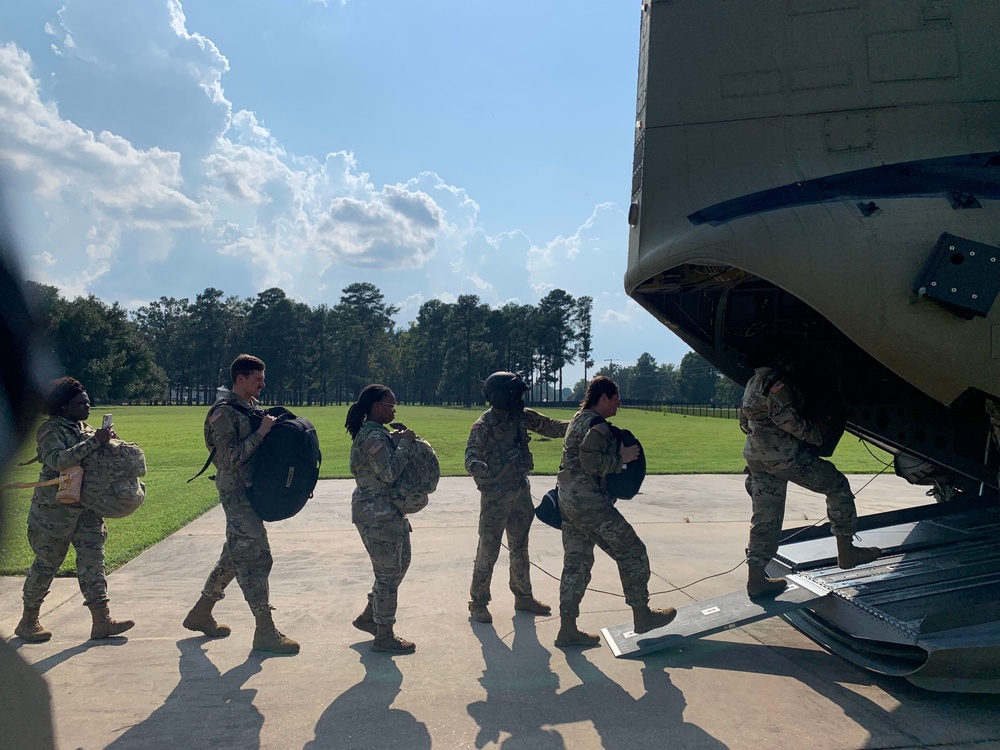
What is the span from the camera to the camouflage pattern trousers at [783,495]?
14.9ft

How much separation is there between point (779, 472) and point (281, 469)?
3445 millimetres

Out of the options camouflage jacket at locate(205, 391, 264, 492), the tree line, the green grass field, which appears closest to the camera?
camouflage jacket at locate(205, 391, 264, 492)

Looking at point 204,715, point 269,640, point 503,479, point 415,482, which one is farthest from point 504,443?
point 204,715

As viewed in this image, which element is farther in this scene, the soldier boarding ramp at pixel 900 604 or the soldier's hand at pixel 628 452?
the soldier's hand at pixel 628 452

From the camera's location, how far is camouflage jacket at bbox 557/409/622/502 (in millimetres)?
4508

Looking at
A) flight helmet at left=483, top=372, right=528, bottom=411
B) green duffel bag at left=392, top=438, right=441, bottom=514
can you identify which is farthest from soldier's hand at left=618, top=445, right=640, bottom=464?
green duffel bag at left=392, top=438, right=441, bottom=514

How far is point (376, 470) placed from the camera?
4.52 metres

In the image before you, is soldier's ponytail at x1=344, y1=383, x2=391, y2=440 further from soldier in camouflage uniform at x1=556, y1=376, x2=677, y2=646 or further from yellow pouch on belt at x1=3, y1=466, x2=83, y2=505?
yellow pouch on belt at x1=3, y1=466, x2=83, y2=505

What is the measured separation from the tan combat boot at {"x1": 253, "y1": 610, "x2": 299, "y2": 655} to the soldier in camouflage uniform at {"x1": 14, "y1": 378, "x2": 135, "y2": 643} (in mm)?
1172

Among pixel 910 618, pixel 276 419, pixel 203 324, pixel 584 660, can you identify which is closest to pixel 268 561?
pixel 276 419

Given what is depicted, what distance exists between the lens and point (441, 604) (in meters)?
5.73

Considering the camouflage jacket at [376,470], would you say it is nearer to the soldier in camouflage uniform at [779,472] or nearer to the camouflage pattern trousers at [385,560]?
the camouflage pattern trousers at [385,560]

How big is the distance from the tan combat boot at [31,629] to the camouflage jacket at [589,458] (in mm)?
3865

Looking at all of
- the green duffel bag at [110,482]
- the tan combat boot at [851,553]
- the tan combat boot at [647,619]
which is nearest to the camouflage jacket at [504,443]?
the tan combat boot at [647,619]
